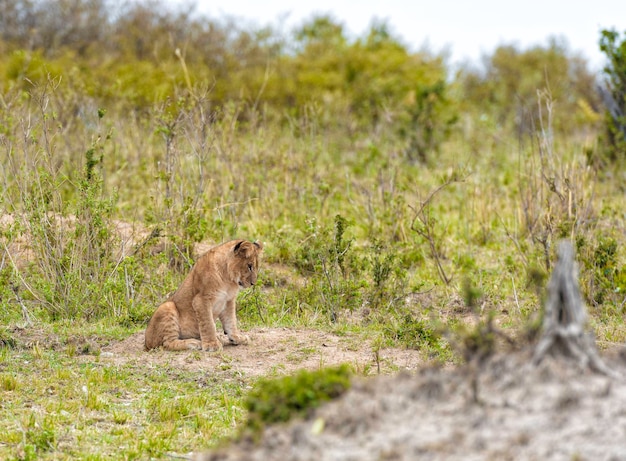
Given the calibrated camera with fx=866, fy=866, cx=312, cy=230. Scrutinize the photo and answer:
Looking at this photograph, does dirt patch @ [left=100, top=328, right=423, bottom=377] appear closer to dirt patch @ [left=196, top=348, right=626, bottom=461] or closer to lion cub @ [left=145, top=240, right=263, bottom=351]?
lion cub @ [left=145, top=240, right=263, bottom=351]

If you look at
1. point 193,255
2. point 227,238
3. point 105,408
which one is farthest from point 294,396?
point 227,238

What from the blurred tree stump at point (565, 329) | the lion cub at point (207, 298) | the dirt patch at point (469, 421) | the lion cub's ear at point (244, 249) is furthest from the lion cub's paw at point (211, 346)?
the blurred tree stump at point (565, 329)

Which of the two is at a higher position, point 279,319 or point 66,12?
point 66,12

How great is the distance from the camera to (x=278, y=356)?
7.20 m

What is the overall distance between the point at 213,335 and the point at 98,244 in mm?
2025

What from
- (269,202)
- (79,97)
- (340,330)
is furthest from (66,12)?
(340,330)

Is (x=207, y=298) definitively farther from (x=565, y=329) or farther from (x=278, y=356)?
(x=565, y=329)

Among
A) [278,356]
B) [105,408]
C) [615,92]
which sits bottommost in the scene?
[105,408]

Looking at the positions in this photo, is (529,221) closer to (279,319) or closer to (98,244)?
(279,319)

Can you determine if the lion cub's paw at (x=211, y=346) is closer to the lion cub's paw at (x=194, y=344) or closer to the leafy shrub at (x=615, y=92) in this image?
the lion cub's paw at (x=194, y=344)

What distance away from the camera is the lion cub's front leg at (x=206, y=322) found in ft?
23.7

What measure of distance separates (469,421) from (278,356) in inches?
170

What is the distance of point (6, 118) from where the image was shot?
31.3 feet

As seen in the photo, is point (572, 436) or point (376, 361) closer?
point (572, 436)
